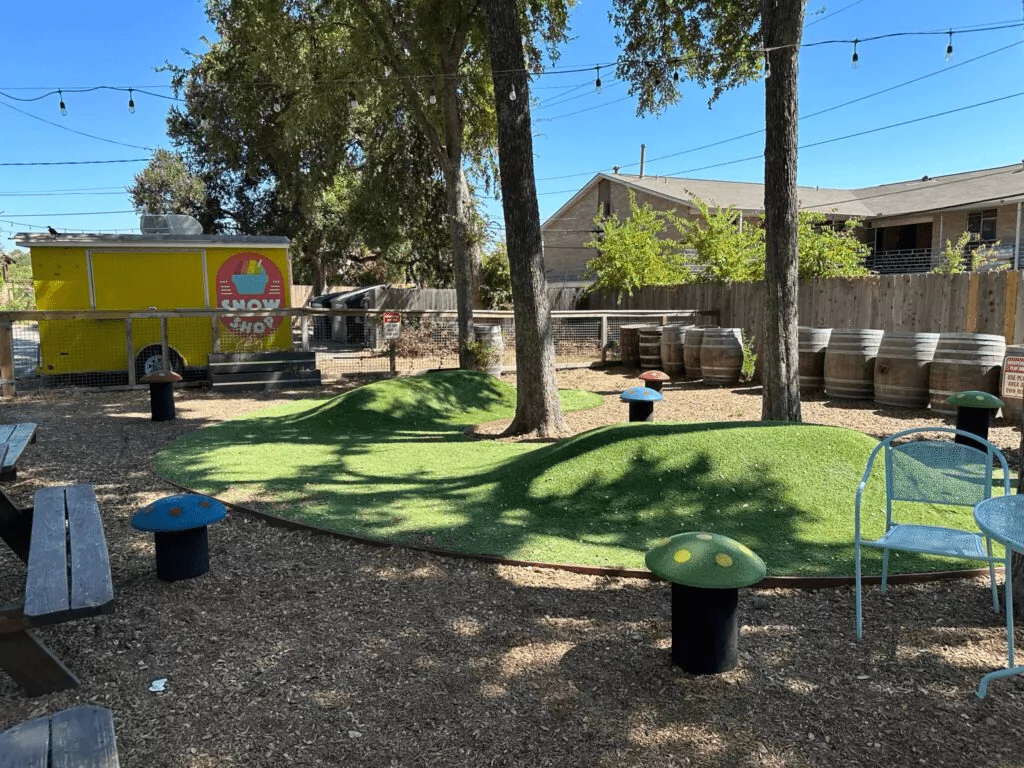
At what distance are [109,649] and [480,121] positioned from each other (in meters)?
13.4

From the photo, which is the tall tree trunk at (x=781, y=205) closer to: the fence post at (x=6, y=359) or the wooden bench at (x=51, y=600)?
the wooden bench at (x=51, y=600)

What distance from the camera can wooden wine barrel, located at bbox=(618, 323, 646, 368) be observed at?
14875 millimetres

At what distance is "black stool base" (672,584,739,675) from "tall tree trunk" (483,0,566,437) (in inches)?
202

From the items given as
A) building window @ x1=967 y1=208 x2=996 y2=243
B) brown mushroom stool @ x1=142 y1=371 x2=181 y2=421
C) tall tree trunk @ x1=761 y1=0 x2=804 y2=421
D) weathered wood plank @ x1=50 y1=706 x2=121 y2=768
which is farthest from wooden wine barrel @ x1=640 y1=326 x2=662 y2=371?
building window @ x1=967 y1=208 x2=996 y2=243

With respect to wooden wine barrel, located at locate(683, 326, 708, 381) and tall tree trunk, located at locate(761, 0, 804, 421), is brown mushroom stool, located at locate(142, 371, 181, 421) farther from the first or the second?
wooden wine barrel, located at locate(683, 326, 708, 381)

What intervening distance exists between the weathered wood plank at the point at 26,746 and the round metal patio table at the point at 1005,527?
298 centimetres

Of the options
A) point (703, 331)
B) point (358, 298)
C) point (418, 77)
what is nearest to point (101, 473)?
point (418, 77)

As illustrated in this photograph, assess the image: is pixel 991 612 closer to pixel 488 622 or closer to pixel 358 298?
pixel 488 622

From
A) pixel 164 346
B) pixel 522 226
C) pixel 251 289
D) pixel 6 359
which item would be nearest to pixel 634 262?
pixel 251 289

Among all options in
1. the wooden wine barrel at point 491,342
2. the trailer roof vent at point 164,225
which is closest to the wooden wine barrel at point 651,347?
the wooden wine barrel at point 491,342

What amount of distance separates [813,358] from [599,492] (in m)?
6.83

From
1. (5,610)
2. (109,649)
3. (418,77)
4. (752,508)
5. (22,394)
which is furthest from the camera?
(418,77)

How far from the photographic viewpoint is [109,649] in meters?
3.12

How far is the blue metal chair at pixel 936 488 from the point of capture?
3.15 metres
